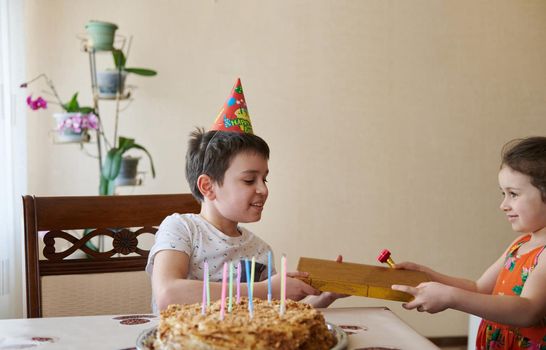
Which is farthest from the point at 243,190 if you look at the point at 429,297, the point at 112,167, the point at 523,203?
the point at 112,167

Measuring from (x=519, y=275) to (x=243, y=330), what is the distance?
95 cm

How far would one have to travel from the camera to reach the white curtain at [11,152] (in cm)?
238

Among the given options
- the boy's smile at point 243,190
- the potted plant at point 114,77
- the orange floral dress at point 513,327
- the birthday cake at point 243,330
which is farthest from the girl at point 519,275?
the potted plant at point 114,77

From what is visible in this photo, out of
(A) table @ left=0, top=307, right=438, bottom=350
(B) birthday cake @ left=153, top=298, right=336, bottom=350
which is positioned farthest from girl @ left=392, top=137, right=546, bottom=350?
(B) birthday cake @ left=153, top=298, right=336, bottom=350

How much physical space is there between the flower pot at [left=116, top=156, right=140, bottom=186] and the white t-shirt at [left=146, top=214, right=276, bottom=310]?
980 millimetres

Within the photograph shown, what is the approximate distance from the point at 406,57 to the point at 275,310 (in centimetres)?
231

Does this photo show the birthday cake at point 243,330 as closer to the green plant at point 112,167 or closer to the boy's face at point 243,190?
the boy's face at point 243,190

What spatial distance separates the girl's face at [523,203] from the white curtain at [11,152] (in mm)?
1626

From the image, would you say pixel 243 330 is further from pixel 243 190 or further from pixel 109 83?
pixel 109 83

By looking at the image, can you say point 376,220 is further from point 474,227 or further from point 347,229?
point 474,227

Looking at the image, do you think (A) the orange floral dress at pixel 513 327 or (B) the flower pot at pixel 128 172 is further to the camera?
(B) the flower pot at pixel 128 172

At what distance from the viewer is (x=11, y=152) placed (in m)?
2.44

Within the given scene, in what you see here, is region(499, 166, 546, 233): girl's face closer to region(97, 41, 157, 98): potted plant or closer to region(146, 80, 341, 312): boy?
region(146, 80, 341, 312): boy

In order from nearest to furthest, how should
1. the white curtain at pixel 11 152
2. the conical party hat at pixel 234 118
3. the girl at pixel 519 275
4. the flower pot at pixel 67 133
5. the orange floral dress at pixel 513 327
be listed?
the girl at pixel 519 275
the orange floral dress at pixel 513 327
the conical party hat at pixel 234 118
the white curtain at pixel 11 152
the flower pot at pixel 67 133
